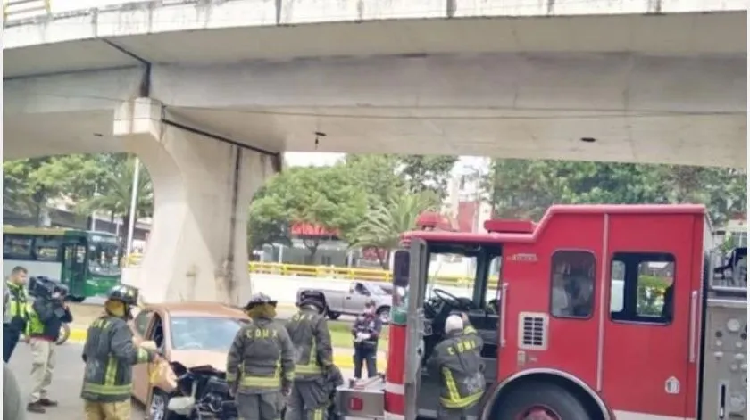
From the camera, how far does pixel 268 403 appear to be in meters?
7.57

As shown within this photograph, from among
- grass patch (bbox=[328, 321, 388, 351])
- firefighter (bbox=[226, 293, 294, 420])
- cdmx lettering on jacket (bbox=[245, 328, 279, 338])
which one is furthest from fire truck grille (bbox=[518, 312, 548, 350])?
grass patch (bbox=[328, 321, 388, 351])

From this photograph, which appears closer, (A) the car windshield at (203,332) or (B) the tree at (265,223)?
(A) the car windshield at (203,332)

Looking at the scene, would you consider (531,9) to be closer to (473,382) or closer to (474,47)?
(474,47)

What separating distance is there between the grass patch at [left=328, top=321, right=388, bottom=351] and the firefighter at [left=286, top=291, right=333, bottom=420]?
8574 millimetres

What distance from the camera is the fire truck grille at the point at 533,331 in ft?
26.7

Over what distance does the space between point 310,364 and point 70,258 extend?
24.4 meters

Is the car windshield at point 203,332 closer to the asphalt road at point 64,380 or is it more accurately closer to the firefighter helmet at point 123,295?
the asphalt road at point 64,380

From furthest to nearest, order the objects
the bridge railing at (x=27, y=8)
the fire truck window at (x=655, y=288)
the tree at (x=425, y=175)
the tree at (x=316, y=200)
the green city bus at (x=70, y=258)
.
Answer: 1. the tree at (x=425, y=175)
2. the tree at (x=316, y=200)
3. the green city bus at (x=70, y=258)
4. the bridge railing at (x=27, y=8)
5. the fire truck window at (x=655, y=288)

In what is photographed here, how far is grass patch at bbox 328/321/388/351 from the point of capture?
19.9 m

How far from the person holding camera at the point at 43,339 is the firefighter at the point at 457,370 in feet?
18.3

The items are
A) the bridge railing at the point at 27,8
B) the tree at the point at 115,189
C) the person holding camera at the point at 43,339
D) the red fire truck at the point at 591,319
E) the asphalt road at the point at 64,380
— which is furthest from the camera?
the tree at the point at 115,189

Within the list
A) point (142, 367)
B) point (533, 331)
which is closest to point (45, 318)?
point (142, 367)

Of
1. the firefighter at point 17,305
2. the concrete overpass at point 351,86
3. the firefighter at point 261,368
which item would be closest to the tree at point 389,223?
the concrete overpass at point 351,86

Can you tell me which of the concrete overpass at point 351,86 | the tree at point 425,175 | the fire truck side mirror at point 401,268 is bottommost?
the fire truck side mirror at point 401,268
